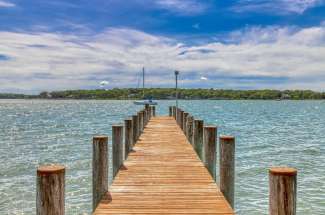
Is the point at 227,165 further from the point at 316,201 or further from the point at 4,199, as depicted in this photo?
the point at 4,199

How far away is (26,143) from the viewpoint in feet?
84.5

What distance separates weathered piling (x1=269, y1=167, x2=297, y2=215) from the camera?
3.86 meters

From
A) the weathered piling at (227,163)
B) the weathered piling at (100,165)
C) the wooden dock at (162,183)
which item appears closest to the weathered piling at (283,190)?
the wooden dock at (162,183)

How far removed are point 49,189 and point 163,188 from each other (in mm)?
3457

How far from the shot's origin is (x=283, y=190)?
12.7ft

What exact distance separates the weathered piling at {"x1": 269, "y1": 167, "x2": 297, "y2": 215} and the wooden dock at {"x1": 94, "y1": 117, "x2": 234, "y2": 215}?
1915 millimetres

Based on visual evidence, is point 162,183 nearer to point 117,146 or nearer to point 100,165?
point 100,165

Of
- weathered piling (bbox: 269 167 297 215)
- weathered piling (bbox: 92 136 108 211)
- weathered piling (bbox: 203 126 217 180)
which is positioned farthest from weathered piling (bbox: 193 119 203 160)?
weathered piling (bbox: 269 167 297 215)

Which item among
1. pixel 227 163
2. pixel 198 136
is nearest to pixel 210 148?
pixel 227 163

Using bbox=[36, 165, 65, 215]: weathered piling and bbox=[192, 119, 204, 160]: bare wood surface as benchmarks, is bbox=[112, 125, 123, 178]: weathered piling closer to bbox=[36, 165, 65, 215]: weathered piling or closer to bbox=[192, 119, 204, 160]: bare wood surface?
bbox=[192, 119, 204, 160]: bare wood surface

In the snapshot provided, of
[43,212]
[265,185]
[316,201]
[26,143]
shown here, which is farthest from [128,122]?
[26,143]

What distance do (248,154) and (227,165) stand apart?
13.8 metres

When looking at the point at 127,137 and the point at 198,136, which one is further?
the point at 198,136

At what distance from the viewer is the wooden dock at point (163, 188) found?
592 cm
